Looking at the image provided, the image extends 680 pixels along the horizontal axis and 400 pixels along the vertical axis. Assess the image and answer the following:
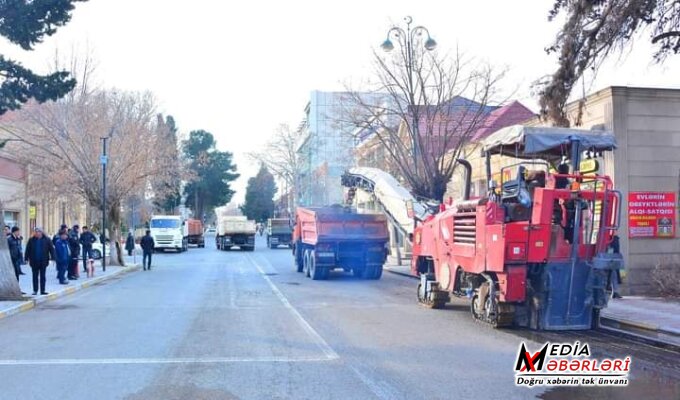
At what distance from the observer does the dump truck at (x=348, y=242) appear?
904 inches

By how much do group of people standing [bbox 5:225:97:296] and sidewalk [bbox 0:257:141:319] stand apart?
1.08 ft

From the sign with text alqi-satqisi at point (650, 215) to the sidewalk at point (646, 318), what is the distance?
1.75m

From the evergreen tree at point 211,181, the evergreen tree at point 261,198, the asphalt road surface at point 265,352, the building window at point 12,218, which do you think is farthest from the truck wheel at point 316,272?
the evergreen tree at point 261,198

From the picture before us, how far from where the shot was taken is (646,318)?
40.9 ft

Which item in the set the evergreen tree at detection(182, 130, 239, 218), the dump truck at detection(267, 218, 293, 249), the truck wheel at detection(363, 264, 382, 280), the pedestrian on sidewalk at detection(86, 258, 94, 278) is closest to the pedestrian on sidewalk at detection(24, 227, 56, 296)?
the pedestrian on sidewalk at detection(86, 258, 94, 278)

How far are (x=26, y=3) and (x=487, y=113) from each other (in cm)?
1672

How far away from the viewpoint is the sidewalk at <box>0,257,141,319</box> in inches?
595

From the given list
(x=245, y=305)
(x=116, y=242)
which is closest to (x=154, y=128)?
(x=116, y=242)

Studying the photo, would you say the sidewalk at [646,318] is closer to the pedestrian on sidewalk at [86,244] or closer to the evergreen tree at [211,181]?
the pedestrian on sidewalk at [86,244]

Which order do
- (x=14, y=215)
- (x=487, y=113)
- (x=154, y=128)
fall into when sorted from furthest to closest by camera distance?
(x=14, y=215)
(x=154, y=128)
(x=487, y=113)

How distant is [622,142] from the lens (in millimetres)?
16391

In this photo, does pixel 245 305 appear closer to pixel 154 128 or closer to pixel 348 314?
pixel 348 314

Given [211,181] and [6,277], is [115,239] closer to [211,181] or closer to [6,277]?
[6,277]

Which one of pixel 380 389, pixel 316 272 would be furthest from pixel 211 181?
pixel 380 389
